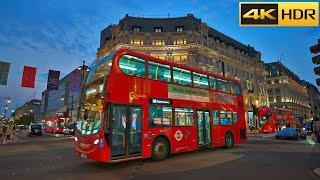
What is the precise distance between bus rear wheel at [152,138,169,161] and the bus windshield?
3.00m

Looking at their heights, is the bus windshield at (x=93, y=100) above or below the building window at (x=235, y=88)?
below

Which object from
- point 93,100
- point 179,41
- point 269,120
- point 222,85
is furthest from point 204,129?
point 179,41

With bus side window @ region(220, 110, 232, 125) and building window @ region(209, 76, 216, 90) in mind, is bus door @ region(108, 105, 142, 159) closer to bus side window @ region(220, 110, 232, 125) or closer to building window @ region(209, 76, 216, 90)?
building window @ region(209, 76, 216, 90)

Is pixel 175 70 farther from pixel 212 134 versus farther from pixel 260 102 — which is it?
pixel 260 102

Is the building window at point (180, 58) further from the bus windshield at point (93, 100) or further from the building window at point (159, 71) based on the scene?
the bus windshield at point (93, 100)

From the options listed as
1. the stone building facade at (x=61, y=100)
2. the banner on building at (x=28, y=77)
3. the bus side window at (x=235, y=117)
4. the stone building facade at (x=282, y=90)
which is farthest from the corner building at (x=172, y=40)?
→ the bus side window at (x=235, y=117)

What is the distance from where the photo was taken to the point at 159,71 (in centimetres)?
1374

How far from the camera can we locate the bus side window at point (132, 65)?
12.1 meters

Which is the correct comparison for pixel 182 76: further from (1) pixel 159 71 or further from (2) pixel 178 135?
(2) pixel 178 135

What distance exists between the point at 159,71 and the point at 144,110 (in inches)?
87.2

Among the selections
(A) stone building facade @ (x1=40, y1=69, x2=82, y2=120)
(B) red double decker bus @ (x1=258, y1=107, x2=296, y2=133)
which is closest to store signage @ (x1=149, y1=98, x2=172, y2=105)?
(B) red double decker bus @ (x1=258, y1=107, x2=296, y2=133)

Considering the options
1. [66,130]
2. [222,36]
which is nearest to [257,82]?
[222,36]

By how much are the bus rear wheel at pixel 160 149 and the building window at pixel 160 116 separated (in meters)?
0.77

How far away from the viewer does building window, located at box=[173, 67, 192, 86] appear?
14.5 meters
